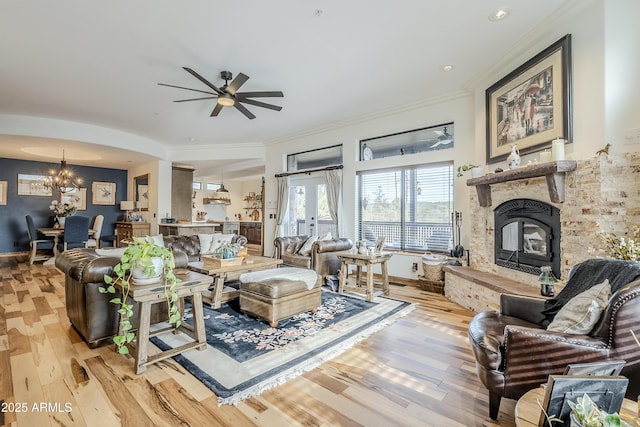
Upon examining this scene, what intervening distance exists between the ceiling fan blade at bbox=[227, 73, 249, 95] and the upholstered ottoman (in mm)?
2309

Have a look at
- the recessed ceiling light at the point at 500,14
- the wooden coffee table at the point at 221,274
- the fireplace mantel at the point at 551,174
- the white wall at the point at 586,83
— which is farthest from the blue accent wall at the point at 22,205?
the fireplace mantel at the point at 551,174

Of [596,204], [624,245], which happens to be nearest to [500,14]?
[596,204]

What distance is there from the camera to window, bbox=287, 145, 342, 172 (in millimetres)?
6449

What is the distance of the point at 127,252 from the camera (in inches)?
87.5

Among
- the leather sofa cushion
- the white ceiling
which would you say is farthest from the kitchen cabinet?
the leather sofa cushion

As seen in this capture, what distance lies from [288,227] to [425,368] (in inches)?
211

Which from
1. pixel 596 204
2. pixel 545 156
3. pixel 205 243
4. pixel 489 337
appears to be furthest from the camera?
pixel 205 243

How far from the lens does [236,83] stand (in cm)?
357

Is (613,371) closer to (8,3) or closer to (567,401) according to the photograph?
(567,401)

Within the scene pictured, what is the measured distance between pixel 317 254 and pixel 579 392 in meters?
3.94

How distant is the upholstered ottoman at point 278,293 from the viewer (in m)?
3.09

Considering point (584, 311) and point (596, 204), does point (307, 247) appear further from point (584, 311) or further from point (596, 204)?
point (584, 311)

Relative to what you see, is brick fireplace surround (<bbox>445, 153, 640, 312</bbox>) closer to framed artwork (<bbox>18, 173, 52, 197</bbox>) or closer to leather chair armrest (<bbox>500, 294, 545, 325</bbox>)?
leather chair armrest (<bbox>500, 294, 545, 325</bbox>)

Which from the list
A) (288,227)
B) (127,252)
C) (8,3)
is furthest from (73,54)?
(288,227)
